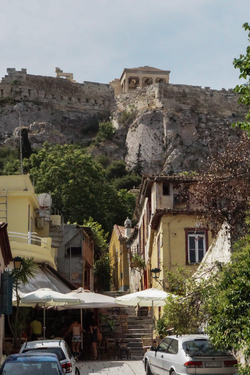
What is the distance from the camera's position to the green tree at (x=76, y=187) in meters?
47.6

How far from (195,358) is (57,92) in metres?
75.8

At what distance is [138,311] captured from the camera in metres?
29.6

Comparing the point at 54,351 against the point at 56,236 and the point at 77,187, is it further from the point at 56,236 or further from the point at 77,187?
the point at 77,187

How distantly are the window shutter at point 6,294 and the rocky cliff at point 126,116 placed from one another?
52759mm

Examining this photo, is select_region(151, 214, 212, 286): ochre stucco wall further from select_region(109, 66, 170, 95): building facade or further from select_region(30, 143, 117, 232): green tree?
select_region(109, 66, 170, 95): building facade

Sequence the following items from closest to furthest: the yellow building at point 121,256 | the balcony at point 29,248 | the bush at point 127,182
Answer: the balcony at point 29,248 < the yellow building at point 121,256 < the bush at point 127,182

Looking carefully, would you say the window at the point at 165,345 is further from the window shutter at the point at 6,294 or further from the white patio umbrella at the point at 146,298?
the white patio umbrella at the point at 146,298

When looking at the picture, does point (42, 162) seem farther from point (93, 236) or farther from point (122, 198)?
point (93, 236)

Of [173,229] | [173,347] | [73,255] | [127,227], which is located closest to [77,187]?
[127,227]

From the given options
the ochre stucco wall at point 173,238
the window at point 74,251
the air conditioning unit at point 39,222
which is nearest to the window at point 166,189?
the ochre stucco wall at point 173,238

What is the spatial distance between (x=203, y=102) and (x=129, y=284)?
4519 cm

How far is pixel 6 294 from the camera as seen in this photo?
1655 cm

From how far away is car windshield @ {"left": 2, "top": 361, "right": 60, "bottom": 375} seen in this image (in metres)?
9.98

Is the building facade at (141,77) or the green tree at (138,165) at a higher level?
the building facade at (141,77)
